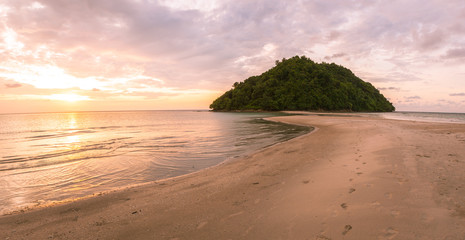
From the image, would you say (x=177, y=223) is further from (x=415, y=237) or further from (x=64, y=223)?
(x=415, y=237)

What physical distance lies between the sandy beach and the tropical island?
112 metres

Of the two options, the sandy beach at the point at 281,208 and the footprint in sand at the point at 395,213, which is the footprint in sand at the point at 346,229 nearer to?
the sandy beach at the point at 281,208

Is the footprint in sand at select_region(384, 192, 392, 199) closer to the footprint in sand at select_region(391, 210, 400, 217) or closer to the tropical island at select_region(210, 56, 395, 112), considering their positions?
the footprint in sand at select_region(391, 210, 400, 217)

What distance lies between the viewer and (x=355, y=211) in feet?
12.9

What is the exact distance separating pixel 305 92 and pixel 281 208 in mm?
→ 122967

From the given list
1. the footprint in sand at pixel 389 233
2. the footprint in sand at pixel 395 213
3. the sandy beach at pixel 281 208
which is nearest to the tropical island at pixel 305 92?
the sandy beach at pixel 281 208

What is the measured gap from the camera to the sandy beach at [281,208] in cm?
345

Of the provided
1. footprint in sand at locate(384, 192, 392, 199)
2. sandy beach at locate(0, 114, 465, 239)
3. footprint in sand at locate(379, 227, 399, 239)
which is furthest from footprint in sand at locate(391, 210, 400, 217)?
footprint in sand at locate(384, 192, 392, 199)

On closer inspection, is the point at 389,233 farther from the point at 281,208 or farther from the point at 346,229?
the point at 281,208

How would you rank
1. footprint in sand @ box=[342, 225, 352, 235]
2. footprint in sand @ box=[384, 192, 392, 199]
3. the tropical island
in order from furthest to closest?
the tropical island, footprint in sand @ box=[384, 192, 392, 199], footprint in sand @ box=[342, 225, 352, 235]

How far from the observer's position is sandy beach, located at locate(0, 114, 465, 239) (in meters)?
3.45

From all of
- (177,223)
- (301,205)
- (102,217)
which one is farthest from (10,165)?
(301,205)

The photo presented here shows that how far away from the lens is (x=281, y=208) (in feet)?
14.5

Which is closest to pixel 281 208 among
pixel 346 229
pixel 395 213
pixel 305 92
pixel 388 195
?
pixel 346 229
